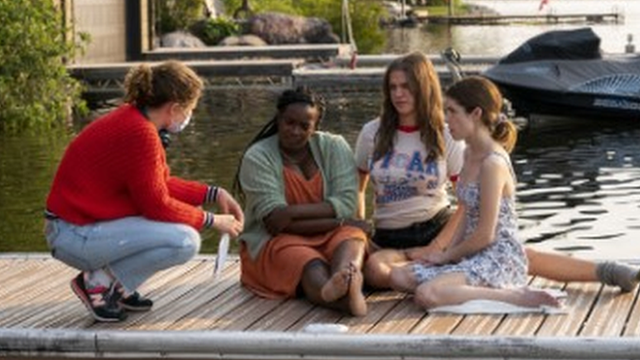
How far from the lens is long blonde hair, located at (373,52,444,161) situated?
27.1 ft

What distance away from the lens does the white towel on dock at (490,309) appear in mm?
7812

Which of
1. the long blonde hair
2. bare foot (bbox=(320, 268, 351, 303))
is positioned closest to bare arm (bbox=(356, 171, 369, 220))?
the long blonde hair

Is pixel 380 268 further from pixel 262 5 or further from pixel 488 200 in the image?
pixel 262 5

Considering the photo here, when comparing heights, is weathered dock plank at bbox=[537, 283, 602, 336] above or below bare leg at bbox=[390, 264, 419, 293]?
below

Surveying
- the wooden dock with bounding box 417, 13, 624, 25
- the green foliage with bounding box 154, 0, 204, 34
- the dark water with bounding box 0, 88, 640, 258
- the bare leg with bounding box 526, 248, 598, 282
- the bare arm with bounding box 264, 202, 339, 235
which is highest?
the green foliage with bounding box 154, 0, 204, 34

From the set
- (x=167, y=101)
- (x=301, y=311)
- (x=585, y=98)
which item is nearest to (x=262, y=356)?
(x=301, y=311)

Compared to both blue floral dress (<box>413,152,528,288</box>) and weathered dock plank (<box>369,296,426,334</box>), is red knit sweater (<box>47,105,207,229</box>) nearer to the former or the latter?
weathered dock plank (<box>369,296,426,334</box>)

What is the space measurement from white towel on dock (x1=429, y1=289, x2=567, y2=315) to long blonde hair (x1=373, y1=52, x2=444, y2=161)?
0.93 m

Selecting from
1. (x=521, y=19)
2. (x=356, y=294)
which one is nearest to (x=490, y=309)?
(x=356, y=294)

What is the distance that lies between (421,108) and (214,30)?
139 feet

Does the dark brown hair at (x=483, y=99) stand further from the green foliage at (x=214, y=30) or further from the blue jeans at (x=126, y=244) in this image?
the green foliage at (x=214, y=30)

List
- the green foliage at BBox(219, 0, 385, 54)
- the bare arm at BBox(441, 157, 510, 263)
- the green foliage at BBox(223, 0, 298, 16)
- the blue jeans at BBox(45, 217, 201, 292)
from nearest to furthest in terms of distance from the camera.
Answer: the blue jeans at BBox(45, 217, 201, 292) → the bare arm at BBox(441, 157, 510, 263) → the green foliage at BBox(219, 0, 385, 54) → the green foliage at BBox(223, 0, 298, 16)

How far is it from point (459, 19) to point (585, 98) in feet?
206

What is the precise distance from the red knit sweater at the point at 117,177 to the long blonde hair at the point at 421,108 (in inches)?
49.3
